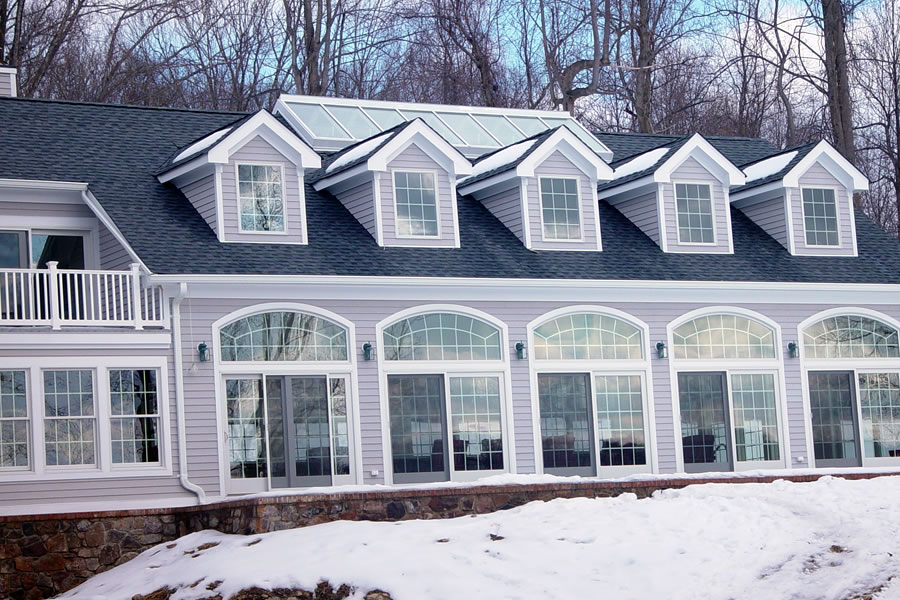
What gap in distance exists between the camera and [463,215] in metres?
21.8

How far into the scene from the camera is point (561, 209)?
21578mm

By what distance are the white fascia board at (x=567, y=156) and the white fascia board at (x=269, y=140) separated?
3445mm

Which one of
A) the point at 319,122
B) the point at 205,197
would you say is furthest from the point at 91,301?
the point at 319,122

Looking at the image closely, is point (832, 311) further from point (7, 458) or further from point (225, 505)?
point (7, 458)

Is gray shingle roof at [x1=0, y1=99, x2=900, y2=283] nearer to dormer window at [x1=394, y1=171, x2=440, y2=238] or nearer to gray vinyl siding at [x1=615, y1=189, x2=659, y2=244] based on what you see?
gray vinyl siding at [x1=615, y1=189, x2=659, y2=244]

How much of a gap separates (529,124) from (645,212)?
4026 millimetres

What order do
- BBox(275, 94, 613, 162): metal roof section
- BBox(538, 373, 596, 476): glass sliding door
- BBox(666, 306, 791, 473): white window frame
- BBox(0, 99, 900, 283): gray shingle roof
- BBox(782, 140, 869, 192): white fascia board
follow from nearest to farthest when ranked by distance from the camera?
BBox(0, 99, 900, 283): gray shingle roof < BBox(538, 373, 596, 476): glass sliding door < BBox(666, 306, 791, 473): white window frame < BBox(782, 140, 869, 192): white fascia board < BBox(275, 94, 613, 162): metal roof section

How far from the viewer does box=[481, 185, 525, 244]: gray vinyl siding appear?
2142 cm

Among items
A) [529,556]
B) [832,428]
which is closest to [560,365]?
[832,428]

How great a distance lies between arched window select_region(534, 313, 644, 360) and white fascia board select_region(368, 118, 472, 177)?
275 cm

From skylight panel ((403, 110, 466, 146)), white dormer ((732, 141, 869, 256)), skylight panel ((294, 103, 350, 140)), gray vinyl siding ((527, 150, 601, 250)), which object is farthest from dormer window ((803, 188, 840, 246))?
skylight panel ((294, 103, 350, 140))

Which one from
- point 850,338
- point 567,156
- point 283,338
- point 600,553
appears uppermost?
point 567,156

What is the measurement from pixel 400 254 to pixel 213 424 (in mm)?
3906

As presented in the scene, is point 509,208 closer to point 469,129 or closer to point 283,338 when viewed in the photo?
point 469,129
